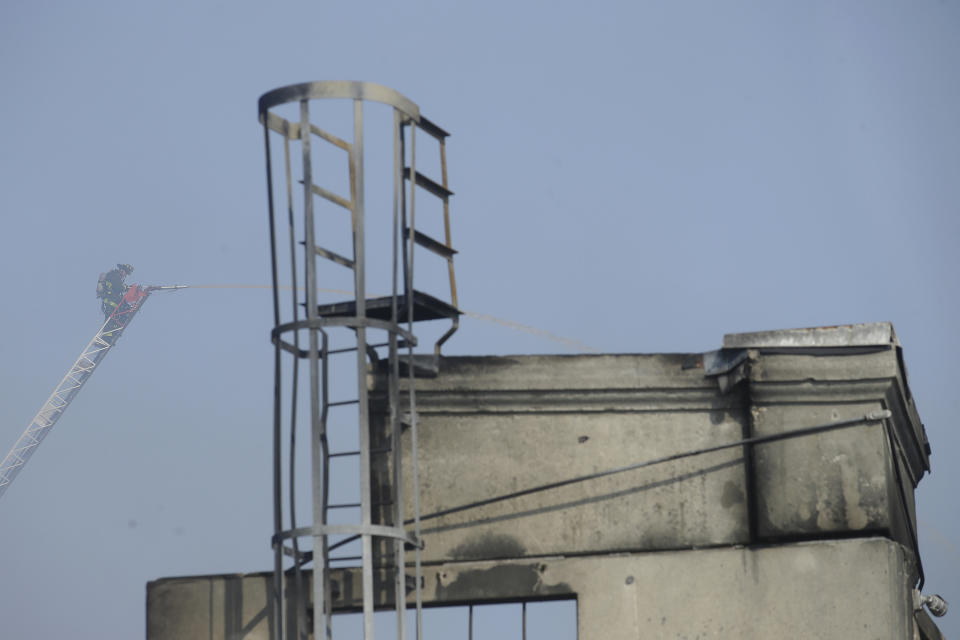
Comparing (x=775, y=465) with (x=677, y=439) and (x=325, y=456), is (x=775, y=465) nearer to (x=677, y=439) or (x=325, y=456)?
(x=677, y=439)

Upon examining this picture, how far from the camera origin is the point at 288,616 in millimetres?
13586

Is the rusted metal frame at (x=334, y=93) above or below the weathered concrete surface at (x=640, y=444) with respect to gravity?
above

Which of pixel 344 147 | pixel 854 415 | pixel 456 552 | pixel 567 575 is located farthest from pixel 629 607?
pixel 344 147

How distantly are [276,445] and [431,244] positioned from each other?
2.24m

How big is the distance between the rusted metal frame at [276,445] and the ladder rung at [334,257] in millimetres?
507

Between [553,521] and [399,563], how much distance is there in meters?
1.63

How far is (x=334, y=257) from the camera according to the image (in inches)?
534

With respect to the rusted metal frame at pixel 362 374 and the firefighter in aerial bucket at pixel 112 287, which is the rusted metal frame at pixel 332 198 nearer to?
the rusted metal frame at pixel 362 374

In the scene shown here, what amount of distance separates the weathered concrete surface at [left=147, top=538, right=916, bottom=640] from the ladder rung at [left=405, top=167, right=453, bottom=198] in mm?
3206

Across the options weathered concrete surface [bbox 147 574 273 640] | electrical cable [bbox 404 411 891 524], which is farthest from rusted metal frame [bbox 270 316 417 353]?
weathered concrete surface [bbox 147 574 273 640]

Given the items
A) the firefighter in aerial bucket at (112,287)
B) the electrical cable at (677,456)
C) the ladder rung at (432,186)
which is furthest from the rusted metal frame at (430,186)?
the firefighter in aerial bucket at (112,287)

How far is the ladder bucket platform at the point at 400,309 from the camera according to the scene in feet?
45.1

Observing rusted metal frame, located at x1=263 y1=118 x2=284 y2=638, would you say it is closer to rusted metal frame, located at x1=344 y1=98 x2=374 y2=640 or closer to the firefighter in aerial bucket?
rusted metal frame, located at x1=344 y1=98 x2=374 y2=640

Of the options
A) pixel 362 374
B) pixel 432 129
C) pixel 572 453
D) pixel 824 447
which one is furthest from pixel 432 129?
pixel 824 447
